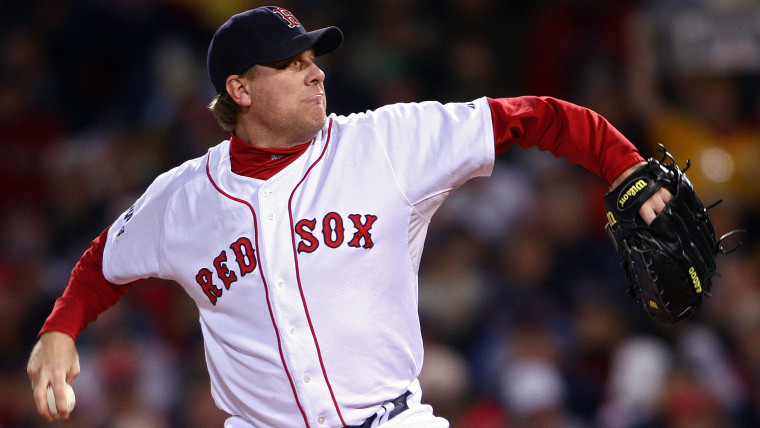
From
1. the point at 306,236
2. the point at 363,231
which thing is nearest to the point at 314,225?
the point at 306,236

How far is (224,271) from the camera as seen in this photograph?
112 inches

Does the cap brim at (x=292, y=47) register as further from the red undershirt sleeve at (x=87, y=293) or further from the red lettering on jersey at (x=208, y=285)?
the red undershirt sleeve at (x=87, y=293)

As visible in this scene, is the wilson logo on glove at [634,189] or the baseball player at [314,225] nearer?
the wilson logo on glove at [634,189]

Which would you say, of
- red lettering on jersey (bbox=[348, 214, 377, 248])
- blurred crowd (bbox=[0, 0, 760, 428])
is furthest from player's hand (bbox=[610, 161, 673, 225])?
blurred crowd (bbox=[0, 0, 760, 428])

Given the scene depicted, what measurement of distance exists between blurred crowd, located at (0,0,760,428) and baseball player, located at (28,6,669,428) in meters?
2.11

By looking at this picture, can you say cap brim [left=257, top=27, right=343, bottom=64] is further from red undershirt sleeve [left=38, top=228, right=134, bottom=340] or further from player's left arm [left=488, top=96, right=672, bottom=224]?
red undershirt sleeve [left=38, top=228, right=134, bottom=340]

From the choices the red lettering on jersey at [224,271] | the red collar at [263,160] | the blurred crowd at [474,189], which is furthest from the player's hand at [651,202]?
the blurred crowd at [474,189]

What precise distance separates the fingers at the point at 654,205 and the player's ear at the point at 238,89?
1.21 meters

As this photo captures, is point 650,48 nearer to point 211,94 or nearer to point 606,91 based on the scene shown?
point 606,91

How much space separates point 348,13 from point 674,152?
2410 millimetres

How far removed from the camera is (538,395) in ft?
16.0

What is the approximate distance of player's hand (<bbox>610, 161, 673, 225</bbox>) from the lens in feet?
8.50

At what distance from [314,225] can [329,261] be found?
0.39ft

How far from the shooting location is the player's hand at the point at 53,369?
2.80m
